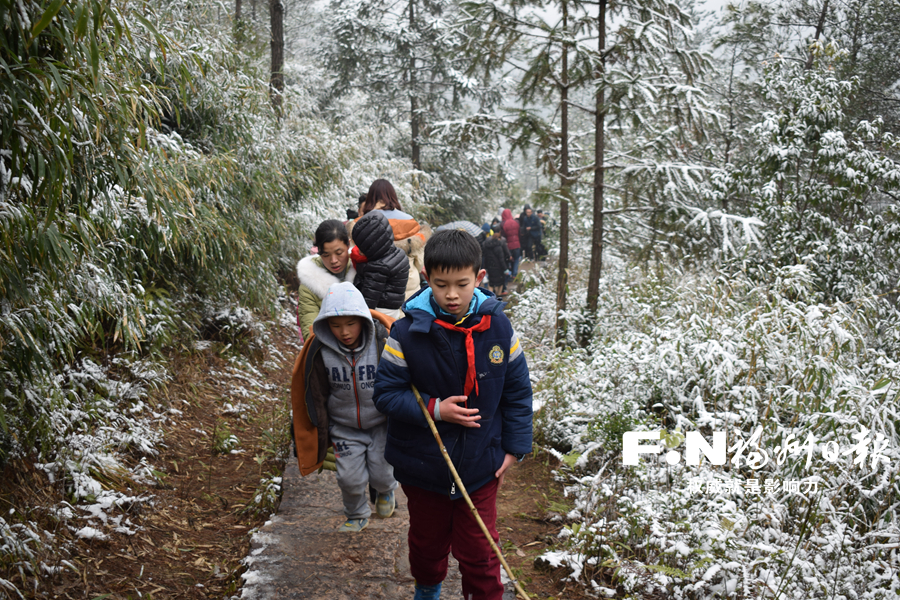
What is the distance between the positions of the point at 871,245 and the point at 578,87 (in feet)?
14.3

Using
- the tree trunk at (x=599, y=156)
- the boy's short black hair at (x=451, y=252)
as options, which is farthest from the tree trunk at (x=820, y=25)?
the boy's short black hair at (x=451, y=252)

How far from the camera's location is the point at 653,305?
6.88 metres

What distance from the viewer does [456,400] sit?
7.23ft

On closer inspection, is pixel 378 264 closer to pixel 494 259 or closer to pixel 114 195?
pixel 114 195

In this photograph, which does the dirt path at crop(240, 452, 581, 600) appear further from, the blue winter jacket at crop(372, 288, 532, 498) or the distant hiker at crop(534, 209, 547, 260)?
the distant hiker at crop(534, 209, 547, 260)

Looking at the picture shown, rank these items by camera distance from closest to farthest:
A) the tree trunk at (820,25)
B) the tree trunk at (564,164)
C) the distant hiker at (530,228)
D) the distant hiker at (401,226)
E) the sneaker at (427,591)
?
the sneaker at (427,591)
the distant hiker at (401,226)
the tree trunk at (564,164)
the tree trunk at (820,25)
the distant hiker at (530,228)

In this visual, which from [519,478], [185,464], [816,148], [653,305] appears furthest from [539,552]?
[816,148]

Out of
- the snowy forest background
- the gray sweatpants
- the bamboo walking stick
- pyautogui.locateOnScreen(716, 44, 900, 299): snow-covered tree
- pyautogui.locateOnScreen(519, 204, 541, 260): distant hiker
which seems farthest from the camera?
pyautogui.locateOnScreen(519, 204, 541, 260): distant hiker

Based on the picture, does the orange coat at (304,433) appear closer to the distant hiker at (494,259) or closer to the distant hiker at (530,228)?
the distant hiker at (494,259)

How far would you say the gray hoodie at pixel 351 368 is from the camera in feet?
10.2

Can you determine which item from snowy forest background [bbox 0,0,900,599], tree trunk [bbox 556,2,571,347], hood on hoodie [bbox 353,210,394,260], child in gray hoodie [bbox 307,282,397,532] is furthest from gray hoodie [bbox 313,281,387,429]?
tree trunk [bbox 556,2,571,347]

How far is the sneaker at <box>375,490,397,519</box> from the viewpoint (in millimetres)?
3506

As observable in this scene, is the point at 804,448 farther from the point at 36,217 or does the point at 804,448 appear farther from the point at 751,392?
the point at 36,217

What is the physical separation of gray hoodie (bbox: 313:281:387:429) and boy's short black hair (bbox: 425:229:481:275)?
3.11 ft
